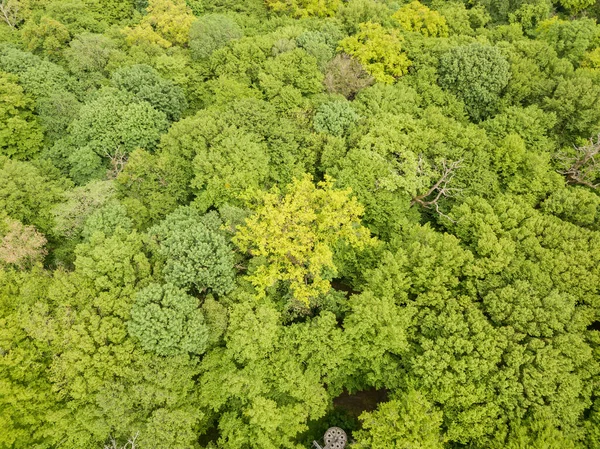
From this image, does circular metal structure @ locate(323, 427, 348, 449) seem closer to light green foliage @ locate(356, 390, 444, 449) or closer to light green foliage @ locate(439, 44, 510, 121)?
light green foliage @ locate(356, 390, 444, 449)

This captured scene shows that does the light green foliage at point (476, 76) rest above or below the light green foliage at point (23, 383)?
above

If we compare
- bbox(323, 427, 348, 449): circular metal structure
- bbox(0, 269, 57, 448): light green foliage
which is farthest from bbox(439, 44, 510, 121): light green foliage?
bbox(0, 269, 57, 448): light green foliage

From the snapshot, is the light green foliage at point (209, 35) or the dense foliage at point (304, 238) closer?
the dense foliage at point (304, 238)

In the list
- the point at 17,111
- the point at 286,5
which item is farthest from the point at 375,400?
the point at 286,5

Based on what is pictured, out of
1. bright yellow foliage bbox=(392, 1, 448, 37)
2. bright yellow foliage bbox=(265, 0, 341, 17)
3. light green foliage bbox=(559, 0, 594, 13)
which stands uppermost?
light green foliage bbox=(559, 0, 594, 13)

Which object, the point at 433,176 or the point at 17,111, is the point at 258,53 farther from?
the point at 17,111

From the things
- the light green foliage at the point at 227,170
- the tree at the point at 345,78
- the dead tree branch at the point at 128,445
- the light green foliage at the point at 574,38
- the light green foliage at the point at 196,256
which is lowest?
the dead tree branch at the point at 128,445

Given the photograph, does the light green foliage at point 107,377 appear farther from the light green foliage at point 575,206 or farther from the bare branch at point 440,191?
the light green foliage at point 575,206

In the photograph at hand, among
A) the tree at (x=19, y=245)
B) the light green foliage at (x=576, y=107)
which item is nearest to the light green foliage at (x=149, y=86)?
the tree at (x=19, y=245)
